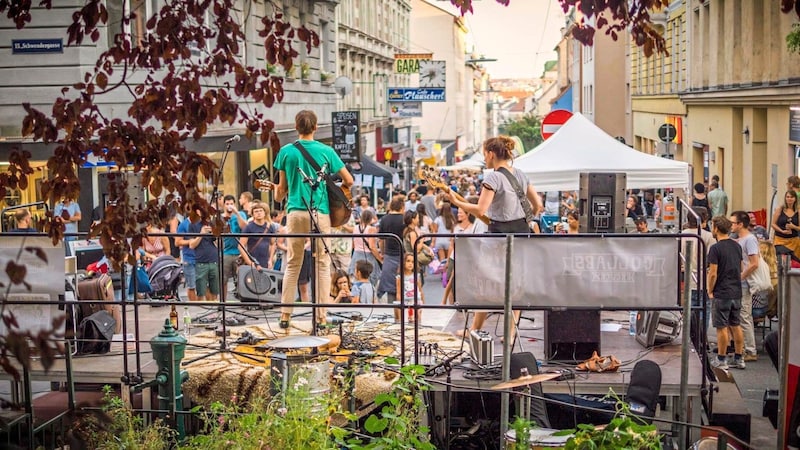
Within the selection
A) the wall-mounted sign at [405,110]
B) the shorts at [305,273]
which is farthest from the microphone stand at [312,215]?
the wall-mounted sign at [405,110]

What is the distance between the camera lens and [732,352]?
13812 mm

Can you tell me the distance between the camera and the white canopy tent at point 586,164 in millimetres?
16531

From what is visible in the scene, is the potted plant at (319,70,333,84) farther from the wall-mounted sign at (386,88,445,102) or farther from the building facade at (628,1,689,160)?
the building facade at (628,1,689,160)

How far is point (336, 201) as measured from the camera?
10898 mm

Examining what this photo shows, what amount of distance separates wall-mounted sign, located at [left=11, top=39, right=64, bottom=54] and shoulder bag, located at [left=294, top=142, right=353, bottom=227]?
14.1 m

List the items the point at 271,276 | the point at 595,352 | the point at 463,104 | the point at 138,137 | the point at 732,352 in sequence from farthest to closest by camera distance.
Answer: the point at 463,104, the point at 732,352, the point at 271,276, the point at 595,352, the point at 138,137

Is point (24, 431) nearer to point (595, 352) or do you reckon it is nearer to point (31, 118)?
point (31, 118)

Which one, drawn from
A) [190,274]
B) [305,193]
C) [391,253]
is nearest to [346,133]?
[391,253]

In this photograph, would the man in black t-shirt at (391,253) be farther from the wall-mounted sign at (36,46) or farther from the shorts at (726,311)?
the wall-mounted sign at (36,46)

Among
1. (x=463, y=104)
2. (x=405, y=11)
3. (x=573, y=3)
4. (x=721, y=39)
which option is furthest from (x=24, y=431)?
(x=463, y=104)

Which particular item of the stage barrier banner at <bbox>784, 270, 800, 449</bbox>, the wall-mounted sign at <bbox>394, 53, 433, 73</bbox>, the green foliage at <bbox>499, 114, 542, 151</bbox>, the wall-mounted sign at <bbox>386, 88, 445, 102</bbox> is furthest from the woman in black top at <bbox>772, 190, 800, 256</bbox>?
the green foliage at <bbox>499, 114, 542, 151</bbox>

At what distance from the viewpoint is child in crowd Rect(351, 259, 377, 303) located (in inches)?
567

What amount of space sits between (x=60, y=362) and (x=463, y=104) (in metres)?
106

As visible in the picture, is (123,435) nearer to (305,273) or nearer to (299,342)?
(299,342)
